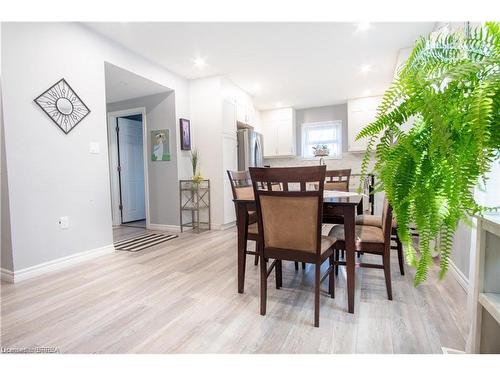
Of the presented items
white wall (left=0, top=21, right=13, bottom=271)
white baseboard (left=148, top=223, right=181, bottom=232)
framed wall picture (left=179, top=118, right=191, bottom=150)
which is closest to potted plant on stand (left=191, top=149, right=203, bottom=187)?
framed wall picture (left=179, top=118, right=191, bottom=150)

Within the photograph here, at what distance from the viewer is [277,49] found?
3205 millimetres

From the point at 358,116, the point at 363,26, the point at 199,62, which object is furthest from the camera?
the point at 358,116

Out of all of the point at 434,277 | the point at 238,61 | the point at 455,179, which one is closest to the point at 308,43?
the point at 238,61

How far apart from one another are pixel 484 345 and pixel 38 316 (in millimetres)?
2303

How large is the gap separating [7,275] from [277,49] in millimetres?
3618

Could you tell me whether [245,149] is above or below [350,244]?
above

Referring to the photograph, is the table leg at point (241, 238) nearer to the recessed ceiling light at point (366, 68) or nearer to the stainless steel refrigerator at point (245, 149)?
the stainless steel refrigerator at point (245, 149)

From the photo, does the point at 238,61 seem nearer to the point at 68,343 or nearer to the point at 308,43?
the point at 308,43

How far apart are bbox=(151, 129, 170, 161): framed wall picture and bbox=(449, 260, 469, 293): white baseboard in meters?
3.72

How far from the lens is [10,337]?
1384 mm

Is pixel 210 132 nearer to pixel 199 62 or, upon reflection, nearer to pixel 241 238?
pixel 199 62

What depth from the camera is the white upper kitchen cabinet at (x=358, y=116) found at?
5.16 meters

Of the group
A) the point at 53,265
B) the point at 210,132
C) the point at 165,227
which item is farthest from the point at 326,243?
the point at 165,227

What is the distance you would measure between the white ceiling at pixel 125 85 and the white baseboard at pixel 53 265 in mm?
2140
